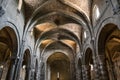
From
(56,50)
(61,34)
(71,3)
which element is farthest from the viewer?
(56,50)

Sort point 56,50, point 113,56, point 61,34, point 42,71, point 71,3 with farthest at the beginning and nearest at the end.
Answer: point 56,50
point 42,71
point 61,34
point 113,56
point 71,3

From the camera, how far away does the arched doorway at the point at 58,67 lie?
22.8 meters

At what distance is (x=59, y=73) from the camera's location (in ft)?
77.2

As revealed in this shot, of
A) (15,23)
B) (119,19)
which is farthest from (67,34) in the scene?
(119,19)

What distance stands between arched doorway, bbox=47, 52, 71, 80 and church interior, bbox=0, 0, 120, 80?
1.69m

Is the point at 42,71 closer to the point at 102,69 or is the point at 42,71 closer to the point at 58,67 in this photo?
the point at 58,67

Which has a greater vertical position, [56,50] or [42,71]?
[56,50]

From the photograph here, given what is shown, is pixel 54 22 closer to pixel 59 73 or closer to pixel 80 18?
pixel 80 18

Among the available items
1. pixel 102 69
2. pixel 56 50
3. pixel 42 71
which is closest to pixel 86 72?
pixel 102 69

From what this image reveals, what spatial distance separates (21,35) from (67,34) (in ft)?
21.5

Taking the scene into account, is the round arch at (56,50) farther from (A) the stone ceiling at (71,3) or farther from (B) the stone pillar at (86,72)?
(A) the stone ceiling at (71,3)

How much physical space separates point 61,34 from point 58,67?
8.32m

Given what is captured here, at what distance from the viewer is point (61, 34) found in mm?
17656

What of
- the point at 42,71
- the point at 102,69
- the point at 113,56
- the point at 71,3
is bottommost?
the point at 102,69
